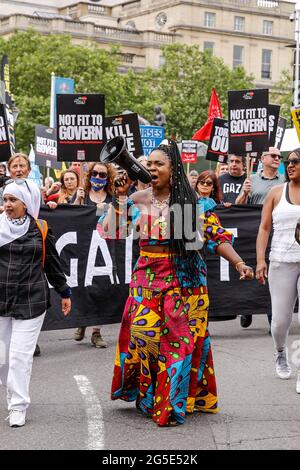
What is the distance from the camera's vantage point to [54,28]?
3100 inches

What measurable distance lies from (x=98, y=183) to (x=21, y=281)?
3865 mm

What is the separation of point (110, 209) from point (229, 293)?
169 inches

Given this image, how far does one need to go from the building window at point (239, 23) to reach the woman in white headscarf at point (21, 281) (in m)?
86.3

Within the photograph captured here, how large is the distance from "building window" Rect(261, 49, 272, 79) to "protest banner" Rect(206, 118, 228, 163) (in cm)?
7666

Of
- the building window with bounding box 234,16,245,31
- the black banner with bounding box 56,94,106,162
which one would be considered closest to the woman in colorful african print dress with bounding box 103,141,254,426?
the black banner with bounding box 56,94,106,162

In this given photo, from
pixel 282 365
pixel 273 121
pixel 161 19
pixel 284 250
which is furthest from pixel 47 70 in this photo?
pixel 284 250

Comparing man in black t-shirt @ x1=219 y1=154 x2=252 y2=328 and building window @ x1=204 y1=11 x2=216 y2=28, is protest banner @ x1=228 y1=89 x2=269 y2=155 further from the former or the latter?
building window @ x1=204 y1=11 x2=216 y2=28

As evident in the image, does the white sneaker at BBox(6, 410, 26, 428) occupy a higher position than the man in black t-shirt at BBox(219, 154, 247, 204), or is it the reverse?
the man in black t-shirt at BBox(219, 154, 247, 204)

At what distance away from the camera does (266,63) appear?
303 feet

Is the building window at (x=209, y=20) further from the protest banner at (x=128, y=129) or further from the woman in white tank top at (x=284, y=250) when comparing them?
the woman in white tank top at (x=284, y=250)

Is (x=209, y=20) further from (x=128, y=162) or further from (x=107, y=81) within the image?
(x=128, y=162)

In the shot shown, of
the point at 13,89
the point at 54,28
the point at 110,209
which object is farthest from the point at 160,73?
the point at 110,209

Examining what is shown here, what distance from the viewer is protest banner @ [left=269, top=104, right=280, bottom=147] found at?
1491 cm

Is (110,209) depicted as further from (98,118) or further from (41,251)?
(98,118)
